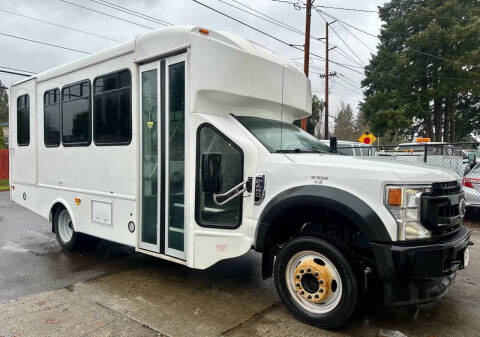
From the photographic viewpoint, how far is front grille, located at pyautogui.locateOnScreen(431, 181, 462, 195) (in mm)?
3215

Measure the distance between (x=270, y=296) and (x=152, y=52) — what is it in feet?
10.5

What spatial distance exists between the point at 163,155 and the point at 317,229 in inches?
78.3

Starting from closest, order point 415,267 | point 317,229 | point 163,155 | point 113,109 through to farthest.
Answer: point 415,267
point 317,229
point 163,155
point 113,109

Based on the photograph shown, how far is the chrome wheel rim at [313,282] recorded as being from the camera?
3467mm

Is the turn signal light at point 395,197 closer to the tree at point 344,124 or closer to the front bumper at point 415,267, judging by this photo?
the front bumper at point 415,267

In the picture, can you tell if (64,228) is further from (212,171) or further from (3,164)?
(3,164)

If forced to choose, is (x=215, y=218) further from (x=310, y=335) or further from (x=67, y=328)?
(x=67, y=328)

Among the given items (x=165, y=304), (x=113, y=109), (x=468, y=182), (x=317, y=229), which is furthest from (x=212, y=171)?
(x=468, y=182)

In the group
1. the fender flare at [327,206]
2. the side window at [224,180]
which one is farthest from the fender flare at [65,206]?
the fender flare at [327,206]

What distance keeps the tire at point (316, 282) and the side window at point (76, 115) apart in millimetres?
3507

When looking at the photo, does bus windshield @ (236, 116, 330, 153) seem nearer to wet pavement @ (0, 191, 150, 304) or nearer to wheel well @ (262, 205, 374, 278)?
wheel well @ (262, 205, 374, 278)

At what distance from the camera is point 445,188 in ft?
10.8

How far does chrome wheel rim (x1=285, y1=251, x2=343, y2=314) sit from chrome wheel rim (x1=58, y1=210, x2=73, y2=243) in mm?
4192

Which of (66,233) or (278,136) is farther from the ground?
(278,136)
